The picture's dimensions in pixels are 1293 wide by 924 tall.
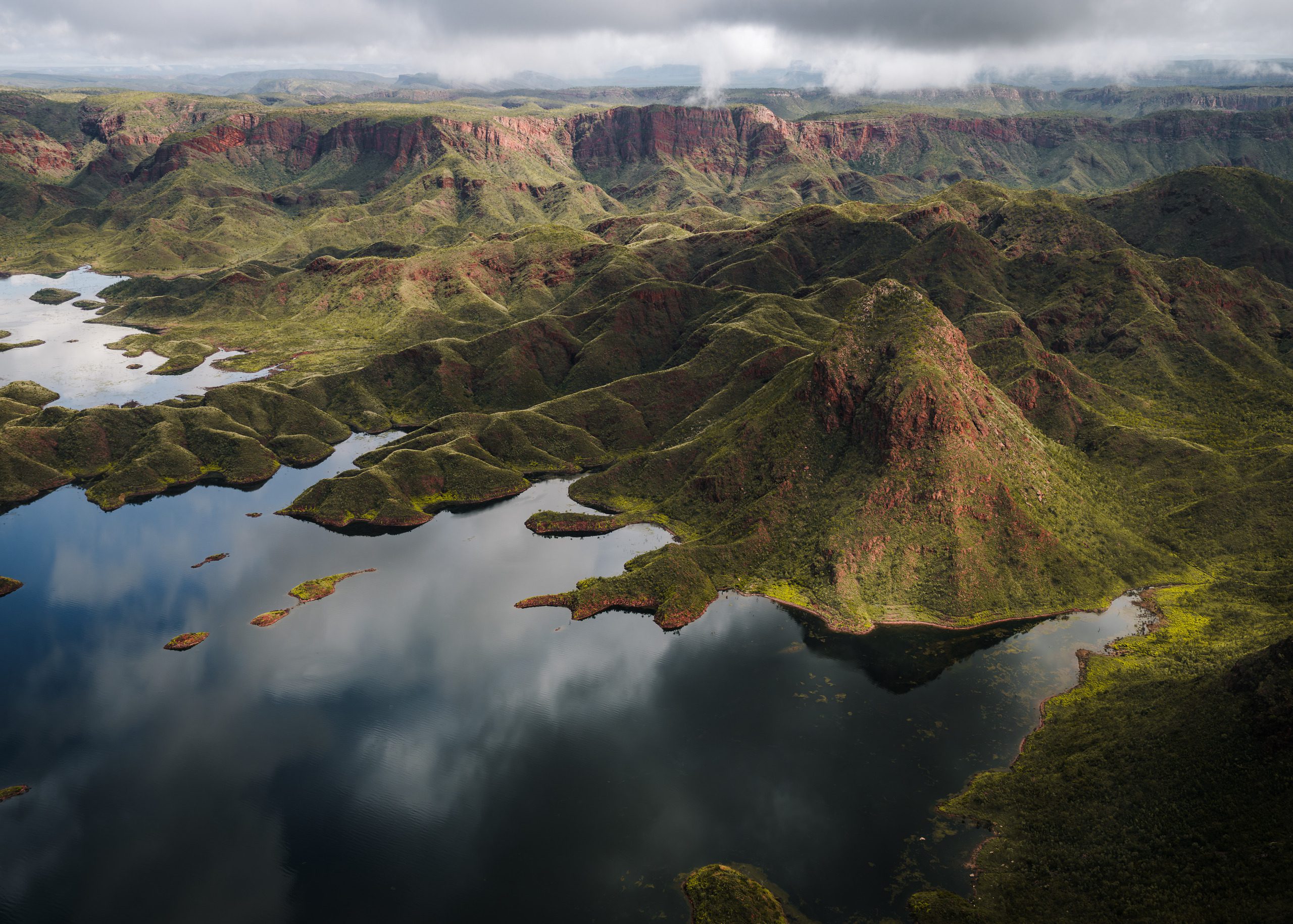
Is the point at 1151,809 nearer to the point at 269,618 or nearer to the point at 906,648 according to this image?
the point at 906,648

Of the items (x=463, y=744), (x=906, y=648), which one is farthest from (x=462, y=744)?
A: (x=906, y=648)

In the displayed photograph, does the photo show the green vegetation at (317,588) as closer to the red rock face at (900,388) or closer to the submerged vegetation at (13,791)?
the submerged vegetation at (13,791)

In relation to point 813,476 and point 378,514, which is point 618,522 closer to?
point 813,476

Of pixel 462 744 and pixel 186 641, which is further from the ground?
pixel 462 744

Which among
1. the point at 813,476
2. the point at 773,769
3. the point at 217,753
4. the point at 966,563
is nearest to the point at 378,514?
the point at 217,753

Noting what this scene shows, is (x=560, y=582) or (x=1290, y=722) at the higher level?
(x=1290, y=722)

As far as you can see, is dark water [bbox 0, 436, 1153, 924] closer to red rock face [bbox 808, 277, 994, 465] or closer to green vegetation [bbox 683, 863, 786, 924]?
green vegetation [bbox 683, 863, 786, 924]
